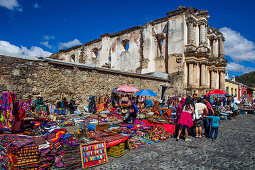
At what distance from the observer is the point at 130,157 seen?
4949 mm

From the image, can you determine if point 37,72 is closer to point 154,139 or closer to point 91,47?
point 154,139

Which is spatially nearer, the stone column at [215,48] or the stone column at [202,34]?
the stone column at [202,34]

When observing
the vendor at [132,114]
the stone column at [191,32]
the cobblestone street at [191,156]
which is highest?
the stone column at [191,32]

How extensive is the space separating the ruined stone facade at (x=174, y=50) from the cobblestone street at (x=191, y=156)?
50.0 feet

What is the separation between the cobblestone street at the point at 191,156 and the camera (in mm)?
4426

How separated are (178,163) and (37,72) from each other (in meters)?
9.50

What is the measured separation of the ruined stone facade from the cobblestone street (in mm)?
15251

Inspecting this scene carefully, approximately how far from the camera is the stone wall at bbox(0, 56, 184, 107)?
375 inches

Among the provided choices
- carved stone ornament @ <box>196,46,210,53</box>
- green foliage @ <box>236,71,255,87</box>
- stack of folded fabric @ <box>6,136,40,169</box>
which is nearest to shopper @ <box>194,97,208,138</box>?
stack of folded fabric @ <box>6,136,40,169</box>

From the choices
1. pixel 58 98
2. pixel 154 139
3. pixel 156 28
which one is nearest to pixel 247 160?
pixel 154 139

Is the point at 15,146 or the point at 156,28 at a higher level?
the point at 156,28

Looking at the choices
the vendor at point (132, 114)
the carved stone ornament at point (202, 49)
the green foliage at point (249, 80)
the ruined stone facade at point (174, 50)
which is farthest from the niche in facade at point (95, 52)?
the green foliage at point (249, 80)

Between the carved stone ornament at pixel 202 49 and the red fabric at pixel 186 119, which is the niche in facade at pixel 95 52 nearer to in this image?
the carved stone ornament at pixel 202 49

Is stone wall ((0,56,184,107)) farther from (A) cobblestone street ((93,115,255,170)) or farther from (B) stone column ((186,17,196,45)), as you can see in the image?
(B) stone column ((186,17,196,45))
